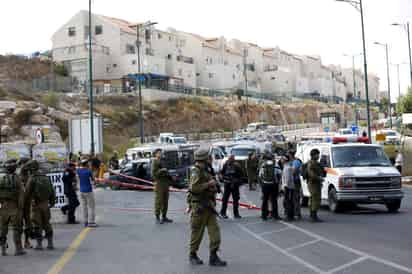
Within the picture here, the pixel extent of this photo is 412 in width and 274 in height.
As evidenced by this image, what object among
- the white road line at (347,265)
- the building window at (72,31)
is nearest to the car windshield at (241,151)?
the white road line at (347,265)

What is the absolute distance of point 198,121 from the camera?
82500 millimetres

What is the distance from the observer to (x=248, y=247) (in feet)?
36.0

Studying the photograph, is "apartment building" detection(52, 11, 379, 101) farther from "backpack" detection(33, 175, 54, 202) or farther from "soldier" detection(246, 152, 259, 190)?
"backpack" detection(33, 175, 54, 202)

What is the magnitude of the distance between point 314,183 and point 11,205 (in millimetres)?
7596

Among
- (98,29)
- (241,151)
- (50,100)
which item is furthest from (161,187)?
(98,29)

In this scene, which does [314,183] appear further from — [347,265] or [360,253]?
[347,265]

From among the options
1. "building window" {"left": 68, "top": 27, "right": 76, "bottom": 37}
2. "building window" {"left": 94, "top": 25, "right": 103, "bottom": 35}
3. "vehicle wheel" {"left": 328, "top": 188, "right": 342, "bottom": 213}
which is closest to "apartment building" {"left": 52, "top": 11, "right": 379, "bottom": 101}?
"building window" {"left": 94, "top": 25, "right": 103, "bottom": 35}

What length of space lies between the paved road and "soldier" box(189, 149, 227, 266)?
0.84 ft

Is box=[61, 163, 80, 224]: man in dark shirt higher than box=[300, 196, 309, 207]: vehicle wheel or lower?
higher

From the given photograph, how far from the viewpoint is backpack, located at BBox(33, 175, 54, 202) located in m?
11.1

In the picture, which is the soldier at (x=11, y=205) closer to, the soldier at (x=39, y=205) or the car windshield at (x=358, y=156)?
the soldier at (x=39, y=205)

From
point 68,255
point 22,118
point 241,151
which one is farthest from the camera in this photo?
point 22,118

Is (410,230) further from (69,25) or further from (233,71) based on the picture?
(233,71)

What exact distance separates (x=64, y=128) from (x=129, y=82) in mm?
23989
